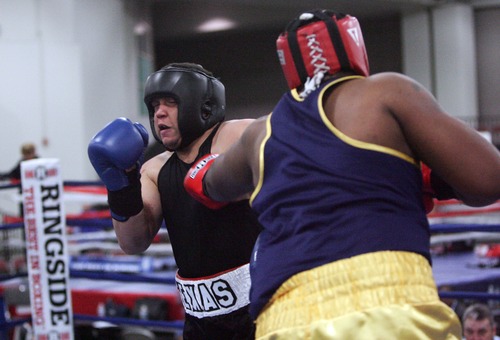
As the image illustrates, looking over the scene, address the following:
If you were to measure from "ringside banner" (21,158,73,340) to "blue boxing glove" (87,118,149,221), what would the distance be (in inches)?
69.1

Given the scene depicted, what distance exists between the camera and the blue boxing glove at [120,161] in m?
2.11

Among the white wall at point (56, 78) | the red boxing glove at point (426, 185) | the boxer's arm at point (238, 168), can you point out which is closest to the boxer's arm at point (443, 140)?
A: the red boxing glove at point (426, 185)

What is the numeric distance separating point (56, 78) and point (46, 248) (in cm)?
653

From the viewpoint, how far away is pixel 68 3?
10.2 metres

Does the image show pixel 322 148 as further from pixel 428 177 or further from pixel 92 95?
pixel 92 95

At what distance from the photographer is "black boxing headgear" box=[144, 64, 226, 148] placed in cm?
235

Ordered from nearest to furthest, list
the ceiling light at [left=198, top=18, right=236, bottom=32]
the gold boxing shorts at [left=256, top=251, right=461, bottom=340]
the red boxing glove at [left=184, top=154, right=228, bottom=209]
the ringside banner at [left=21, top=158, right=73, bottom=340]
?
the gold boxing shorts at [left=256, top=251, right=461, bottom=340] < the red boxing glove at [left=184, top=154, right=228, bottom=209] < the ringside banner at [left=21, top=158, right=73, bottom=340] < the ceiling light at [left=198, top=18, right=236, bottom=32]

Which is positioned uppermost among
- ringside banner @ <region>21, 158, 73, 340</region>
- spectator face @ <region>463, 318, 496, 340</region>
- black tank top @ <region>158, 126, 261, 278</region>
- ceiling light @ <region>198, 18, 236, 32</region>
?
ceiling light @ <region>198, 18, 236, 32</region>

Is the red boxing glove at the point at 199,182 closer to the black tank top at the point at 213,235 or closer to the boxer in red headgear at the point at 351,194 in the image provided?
the boxer in red headgear at the point at 351,194

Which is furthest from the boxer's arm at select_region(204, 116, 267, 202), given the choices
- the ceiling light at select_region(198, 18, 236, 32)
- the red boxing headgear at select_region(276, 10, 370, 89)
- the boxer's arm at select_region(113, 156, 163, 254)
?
the ceiling light at select_region(198, 18, 236, 32)

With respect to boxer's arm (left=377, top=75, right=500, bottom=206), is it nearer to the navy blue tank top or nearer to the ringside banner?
the navy blue tank top

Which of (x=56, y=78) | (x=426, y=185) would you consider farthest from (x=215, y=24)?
(x=426, y=185)

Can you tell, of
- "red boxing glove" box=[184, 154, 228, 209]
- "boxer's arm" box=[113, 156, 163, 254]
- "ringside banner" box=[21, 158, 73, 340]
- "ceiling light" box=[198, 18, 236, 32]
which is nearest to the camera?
"red boxing glove" box=[184, 154, 228, 209]

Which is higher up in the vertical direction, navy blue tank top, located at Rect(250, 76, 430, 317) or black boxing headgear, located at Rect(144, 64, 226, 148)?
black boxing headgear, located at Rect(144, 64, 226, 148)
